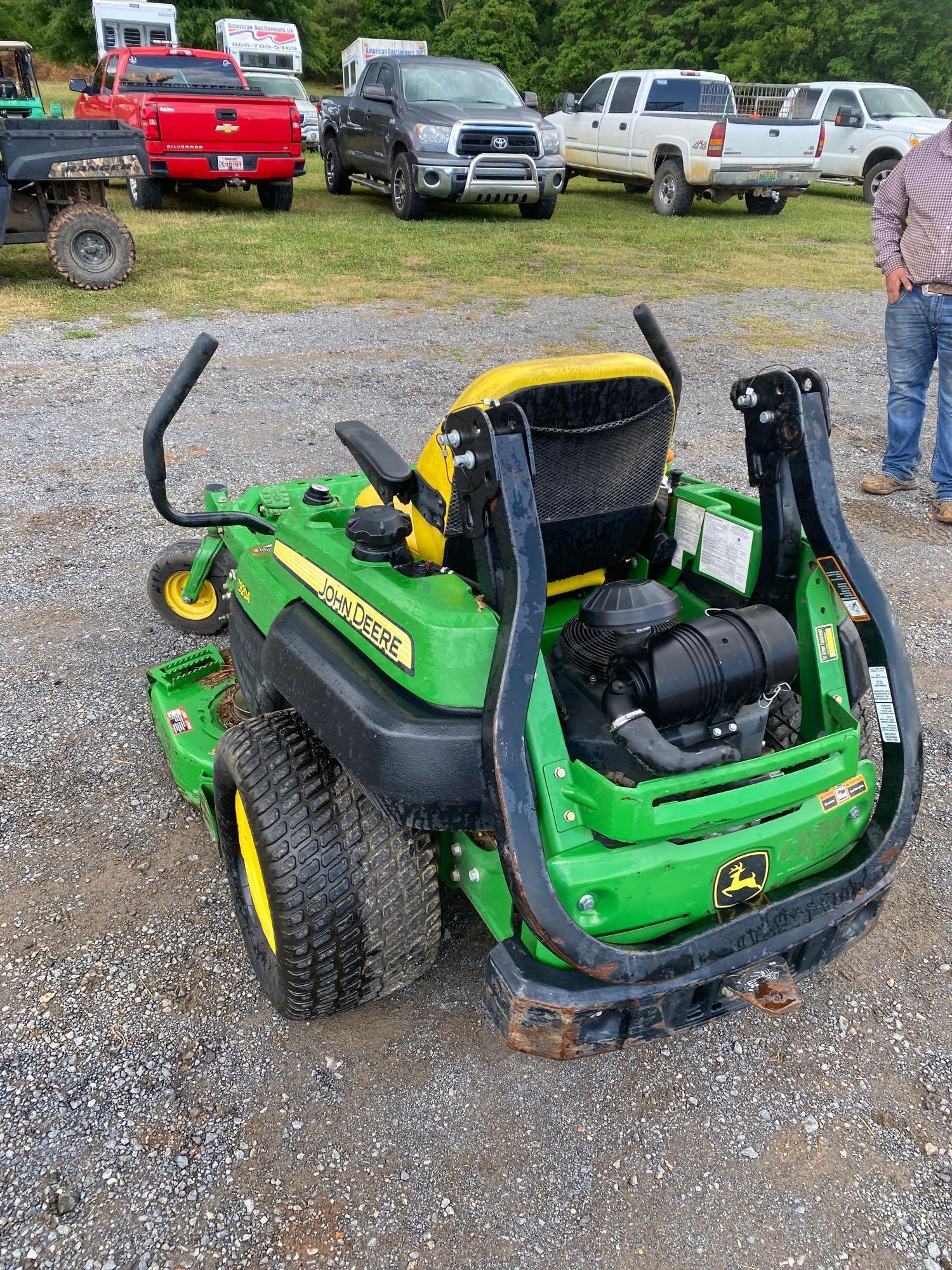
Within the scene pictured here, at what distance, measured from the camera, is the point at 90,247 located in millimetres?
8297

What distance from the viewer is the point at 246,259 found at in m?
9.73

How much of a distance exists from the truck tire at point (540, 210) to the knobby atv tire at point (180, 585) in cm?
995

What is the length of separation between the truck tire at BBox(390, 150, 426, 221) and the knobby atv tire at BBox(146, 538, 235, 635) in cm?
924

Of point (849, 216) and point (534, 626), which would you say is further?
point (849, 216)

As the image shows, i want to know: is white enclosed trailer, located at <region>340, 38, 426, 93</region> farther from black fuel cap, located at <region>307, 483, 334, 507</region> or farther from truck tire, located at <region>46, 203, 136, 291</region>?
black fuel cap, located at <region>307, 483, 334, 507</region>

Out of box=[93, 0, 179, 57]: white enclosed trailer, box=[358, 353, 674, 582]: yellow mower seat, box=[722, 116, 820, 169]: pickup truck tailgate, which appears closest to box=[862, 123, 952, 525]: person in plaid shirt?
box=[358, 353, 674, 582]: yellow mower seat

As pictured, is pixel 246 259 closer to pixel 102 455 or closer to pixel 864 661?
pixel 102 455

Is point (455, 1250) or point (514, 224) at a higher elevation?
point (514, 224)

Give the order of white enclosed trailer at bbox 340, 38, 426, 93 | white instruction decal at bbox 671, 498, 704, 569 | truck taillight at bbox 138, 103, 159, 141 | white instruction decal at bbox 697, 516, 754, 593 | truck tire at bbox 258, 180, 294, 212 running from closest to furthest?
white instruction decal at bbox 697, 516, 754, 593 < white instruction decal at bbox 671, 498, 704, 569 < truck taillight at bbox 138, 103, 159, 141 < truck tire at bbox 258, 180, 294, 212 < white enclosed trailer at bbox 340, 38, 426, 93

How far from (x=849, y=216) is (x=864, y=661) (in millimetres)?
14991

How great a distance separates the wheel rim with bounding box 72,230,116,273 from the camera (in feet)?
26.9

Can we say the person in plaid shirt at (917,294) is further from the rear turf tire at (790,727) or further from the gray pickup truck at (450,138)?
the gray pickup truck at (450,138)

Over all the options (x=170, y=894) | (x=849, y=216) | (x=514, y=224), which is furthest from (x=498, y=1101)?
(x=849, y=216)

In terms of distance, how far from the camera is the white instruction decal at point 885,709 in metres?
2.09
